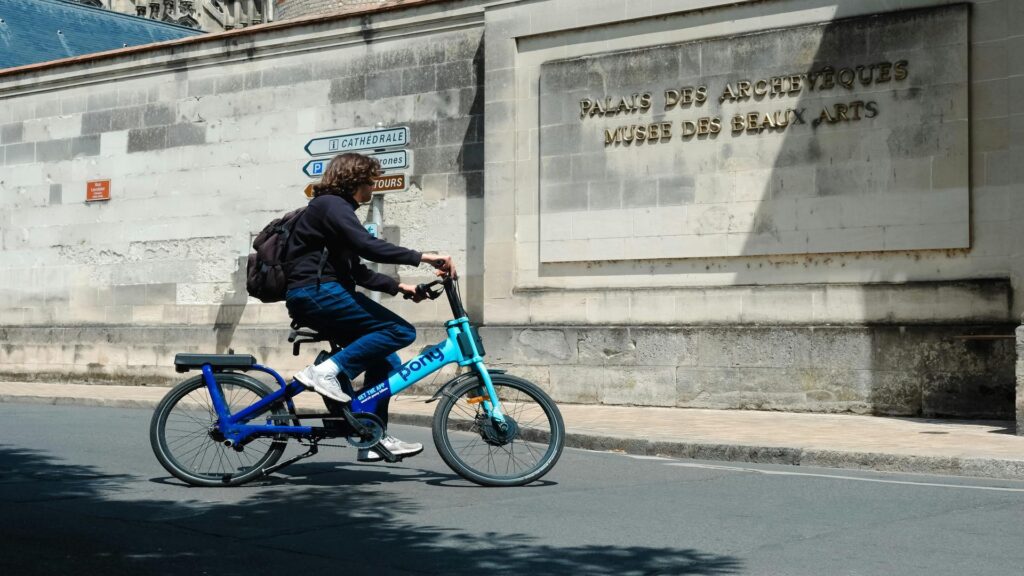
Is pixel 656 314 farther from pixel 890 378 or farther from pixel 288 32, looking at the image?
pixel 288 32

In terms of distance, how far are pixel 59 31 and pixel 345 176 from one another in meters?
27.9

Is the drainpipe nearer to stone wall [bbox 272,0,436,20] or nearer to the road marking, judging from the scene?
the road marking

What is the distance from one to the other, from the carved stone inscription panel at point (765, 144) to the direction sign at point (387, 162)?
63.3 inches

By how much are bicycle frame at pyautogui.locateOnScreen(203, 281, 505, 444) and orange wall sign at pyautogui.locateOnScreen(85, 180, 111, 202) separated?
1131 centimetres

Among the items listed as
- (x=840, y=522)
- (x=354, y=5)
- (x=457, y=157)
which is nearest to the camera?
(x=840, y=522)

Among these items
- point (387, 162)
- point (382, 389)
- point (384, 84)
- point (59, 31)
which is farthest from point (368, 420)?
point (59, 31)

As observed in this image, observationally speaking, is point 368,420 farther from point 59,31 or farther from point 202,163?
point 59,31

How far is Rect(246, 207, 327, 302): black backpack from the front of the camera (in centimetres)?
711

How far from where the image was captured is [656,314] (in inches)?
520

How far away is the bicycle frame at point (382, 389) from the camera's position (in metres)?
7.15

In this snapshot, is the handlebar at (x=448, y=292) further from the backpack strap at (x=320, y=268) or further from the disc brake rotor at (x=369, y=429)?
the disc brake rotor at (x=369, y=429)

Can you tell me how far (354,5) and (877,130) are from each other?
44.7ft

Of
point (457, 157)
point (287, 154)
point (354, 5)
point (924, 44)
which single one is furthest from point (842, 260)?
point (354, 5)

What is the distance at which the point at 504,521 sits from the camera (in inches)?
237
